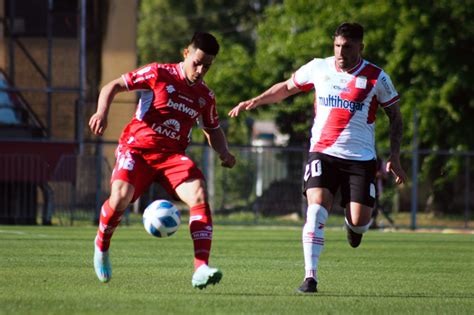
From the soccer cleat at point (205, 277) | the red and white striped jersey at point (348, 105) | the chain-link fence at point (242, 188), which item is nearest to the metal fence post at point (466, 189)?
the chain-link fence at point (242, 188)

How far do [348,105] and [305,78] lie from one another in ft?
1.65

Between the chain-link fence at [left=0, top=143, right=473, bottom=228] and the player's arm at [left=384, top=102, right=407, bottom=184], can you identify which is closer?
the player's arm at [left=384, top=102, right=407, bottom=184]

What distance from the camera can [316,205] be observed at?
1014 cm

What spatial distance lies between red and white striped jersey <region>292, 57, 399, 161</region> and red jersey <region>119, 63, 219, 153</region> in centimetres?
119

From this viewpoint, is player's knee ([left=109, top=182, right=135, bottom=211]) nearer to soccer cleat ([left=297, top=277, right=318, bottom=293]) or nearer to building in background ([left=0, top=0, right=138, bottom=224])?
soccer cleat ([left=297, top=277, right=318, bottom=293])

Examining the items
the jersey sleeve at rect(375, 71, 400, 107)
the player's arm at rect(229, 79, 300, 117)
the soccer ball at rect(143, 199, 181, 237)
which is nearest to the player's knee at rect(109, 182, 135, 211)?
the soccer ball at rect(143, 199, 181, 237)

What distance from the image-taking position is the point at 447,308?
8.73 metres

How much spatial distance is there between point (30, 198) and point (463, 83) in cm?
1252

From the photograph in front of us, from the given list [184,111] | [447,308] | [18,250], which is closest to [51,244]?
[18,250]

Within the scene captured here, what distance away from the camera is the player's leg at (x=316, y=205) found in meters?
9.98

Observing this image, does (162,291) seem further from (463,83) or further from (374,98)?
(463,83)

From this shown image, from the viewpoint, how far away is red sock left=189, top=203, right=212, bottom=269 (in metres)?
9.31

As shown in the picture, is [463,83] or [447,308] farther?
[463,83]

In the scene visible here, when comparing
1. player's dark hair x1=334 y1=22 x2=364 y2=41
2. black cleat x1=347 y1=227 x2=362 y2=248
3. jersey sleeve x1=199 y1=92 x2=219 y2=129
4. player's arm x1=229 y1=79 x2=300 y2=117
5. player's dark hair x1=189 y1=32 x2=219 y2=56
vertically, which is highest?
player's dark hair x1=334 y1=22 x2=364 y2=41
